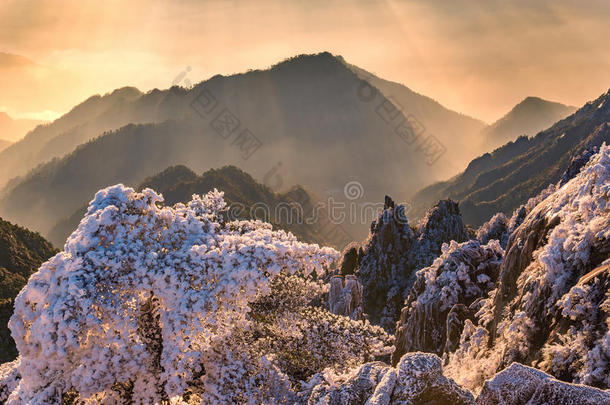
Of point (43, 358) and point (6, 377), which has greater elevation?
point (43, 358)

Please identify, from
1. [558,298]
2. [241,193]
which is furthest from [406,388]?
[241,193]

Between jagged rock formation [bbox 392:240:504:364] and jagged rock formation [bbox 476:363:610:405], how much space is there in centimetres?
1297

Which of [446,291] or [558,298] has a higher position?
[558,298]

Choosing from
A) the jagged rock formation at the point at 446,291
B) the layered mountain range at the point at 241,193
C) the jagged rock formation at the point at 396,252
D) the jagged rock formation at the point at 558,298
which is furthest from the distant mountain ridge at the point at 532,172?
the jagged rock formation at the point at 558,298

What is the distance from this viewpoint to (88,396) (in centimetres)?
991

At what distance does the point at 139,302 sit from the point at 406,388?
20.2 ft

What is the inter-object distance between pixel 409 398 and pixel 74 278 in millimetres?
7082

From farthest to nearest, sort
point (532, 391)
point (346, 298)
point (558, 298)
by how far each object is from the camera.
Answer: point (346, 298), point (558, 298), point (532, 391)

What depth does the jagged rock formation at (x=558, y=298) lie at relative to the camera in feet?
29.7

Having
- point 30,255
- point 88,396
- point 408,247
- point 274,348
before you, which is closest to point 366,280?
point 408,247

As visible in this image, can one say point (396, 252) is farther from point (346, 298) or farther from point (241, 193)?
point (241, 193)

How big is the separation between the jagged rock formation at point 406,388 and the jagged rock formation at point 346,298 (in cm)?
2764

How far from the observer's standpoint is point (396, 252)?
55.6 meters

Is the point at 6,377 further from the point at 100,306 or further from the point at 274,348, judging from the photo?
the point at 274,348
